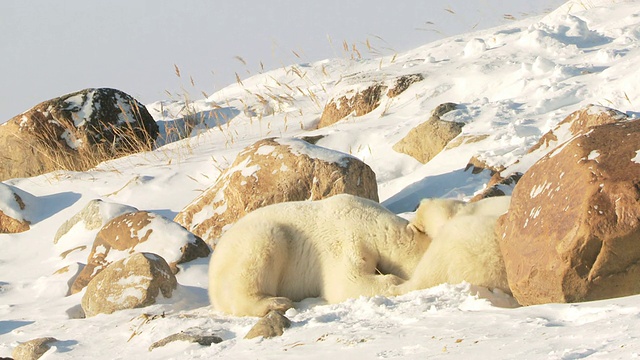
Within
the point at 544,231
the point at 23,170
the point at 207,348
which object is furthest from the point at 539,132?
the point at 23,170

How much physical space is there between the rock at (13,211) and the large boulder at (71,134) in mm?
2065

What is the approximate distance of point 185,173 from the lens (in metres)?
11.5

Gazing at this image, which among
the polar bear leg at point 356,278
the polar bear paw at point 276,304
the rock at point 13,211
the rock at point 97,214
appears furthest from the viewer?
the rock at point 13,211

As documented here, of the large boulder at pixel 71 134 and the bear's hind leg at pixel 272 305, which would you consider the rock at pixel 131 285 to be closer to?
the bear's hind leg at pixel 272 305

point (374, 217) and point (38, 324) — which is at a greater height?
point (374, 217)

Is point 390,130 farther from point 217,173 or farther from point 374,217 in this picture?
point 374,217

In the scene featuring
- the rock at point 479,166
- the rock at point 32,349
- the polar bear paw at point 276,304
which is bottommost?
the rock at point 479,166

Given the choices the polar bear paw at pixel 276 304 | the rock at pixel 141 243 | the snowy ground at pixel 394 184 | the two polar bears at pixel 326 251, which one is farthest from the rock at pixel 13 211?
the polar bear paw at pixel 276 304

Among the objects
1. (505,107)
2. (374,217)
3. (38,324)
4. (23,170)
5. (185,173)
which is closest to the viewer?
(374,217)

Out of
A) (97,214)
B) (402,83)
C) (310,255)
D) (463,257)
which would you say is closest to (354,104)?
(402,83)

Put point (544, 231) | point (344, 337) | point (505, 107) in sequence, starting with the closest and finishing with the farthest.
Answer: point (344, 337)
point (544, 231)
point (505, 107)

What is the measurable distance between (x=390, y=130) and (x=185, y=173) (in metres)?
2.53

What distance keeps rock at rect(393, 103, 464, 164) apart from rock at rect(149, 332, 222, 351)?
548cm

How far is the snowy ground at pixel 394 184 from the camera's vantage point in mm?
4090
